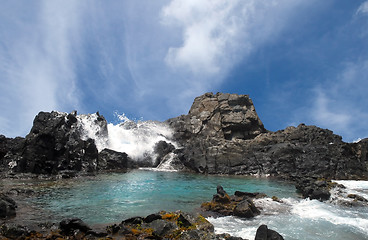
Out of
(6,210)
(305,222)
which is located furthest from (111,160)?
(305,222)

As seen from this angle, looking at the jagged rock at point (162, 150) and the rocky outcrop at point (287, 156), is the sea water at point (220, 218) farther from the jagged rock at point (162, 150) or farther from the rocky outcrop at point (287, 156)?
the jagged rock at point (162, 150)

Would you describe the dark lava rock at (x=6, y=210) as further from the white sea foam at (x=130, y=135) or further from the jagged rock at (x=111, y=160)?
the white sea foam at (x=130, y=135)

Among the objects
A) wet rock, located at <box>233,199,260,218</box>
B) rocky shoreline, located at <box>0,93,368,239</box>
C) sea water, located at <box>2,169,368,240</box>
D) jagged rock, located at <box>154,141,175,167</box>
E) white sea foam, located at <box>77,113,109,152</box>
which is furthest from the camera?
jagged rock, located at <box>154,141,175,167</box>

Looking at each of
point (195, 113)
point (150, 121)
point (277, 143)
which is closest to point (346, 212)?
point (277, 143)

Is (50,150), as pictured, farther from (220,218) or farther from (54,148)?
(220,218)

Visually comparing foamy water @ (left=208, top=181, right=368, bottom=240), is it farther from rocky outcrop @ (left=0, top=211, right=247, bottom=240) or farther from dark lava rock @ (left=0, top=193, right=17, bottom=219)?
dark lava rock @ (left=0, top=193, right=17, bottom=219)

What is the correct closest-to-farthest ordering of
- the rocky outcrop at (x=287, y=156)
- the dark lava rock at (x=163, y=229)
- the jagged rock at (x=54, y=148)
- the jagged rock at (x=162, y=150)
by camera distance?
the dark lava rock at (x=163, y=229), the jagged rock at (x=54, y=148), the rocky outcrop at (x=287, y=156), the jagged rock at (x=162, y=150)

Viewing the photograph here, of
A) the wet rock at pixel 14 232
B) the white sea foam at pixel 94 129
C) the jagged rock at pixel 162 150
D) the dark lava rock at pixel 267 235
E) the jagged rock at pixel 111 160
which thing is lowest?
the wet rock at pixel 14 232

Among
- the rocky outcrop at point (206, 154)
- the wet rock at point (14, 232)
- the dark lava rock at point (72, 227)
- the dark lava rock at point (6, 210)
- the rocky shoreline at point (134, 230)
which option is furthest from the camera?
the rocky outcrop at point (206, 154)

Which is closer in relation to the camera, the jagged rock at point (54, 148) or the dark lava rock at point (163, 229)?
the dark lava rock at point (163, 229)

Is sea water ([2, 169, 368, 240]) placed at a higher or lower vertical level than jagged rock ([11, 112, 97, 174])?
lower

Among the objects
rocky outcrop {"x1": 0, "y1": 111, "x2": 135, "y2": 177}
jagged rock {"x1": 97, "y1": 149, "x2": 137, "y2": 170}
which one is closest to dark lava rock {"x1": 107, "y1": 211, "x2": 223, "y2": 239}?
rocky outcrop {"x1": 0, "y1": 111, "x2": 135, "y2": 177}

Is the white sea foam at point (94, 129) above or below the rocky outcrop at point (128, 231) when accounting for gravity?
above

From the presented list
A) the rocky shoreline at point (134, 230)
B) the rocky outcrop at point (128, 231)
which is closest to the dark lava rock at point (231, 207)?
the rocky shoreline at point (134, 230)
